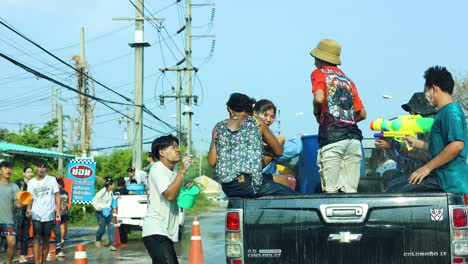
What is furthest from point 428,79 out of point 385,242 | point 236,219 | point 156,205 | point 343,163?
point 156,205

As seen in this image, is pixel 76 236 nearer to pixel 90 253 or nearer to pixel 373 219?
pixel 90 253

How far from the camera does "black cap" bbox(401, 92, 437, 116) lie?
867 centimetres

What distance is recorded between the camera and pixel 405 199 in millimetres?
6207

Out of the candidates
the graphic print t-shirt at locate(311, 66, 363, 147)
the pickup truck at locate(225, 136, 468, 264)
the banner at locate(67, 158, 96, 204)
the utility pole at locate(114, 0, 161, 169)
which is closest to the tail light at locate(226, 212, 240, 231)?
the pickup truck at locate(225, 136, 468, 264)

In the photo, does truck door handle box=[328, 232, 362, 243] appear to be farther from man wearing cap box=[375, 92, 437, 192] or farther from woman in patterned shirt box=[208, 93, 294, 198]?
man wearing cap box=[375, 92, 437, 192]

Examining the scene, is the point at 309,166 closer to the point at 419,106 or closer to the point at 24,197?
the point at 419,106

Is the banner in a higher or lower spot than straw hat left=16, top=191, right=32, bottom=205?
higher

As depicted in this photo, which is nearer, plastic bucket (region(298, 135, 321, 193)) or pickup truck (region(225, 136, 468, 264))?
pickup truck (region(225, 136, 468, 264))

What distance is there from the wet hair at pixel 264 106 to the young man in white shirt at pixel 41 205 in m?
6.45

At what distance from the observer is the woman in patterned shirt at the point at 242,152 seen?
265 inches

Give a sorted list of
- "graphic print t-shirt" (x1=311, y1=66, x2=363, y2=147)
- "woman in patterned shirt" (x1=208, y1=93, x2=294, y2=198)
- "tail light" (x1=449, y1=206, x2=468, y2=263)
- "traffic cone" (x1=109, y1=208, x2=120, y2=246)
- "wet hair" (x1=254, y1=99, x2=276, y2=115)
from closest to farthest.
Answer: "tail light" (x1=449, y1=206, x2=468, y2=263)
"woman in patterned shirt" (x1=208, y1=93, x2=294, y2=198)
"graphic print t-shirt" (x1=311, y1=66, x2=363, y2=147)
"wet hair" (x1=254, y1=99, x2=276, y2=115)
"traffic cone" (x1=109, y1=208, x2=120, y2=246)

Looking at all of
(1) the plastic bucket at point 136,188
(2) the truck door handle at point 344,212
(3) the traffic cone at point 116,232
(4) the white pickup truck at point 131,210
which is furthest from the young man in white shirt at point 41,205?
(2) the truck door handle at point 344,212

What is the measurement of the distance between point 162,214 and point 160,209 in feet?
0.16

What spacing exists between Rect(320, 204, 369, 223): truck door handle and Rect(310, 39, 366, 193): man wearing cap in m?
0.86
